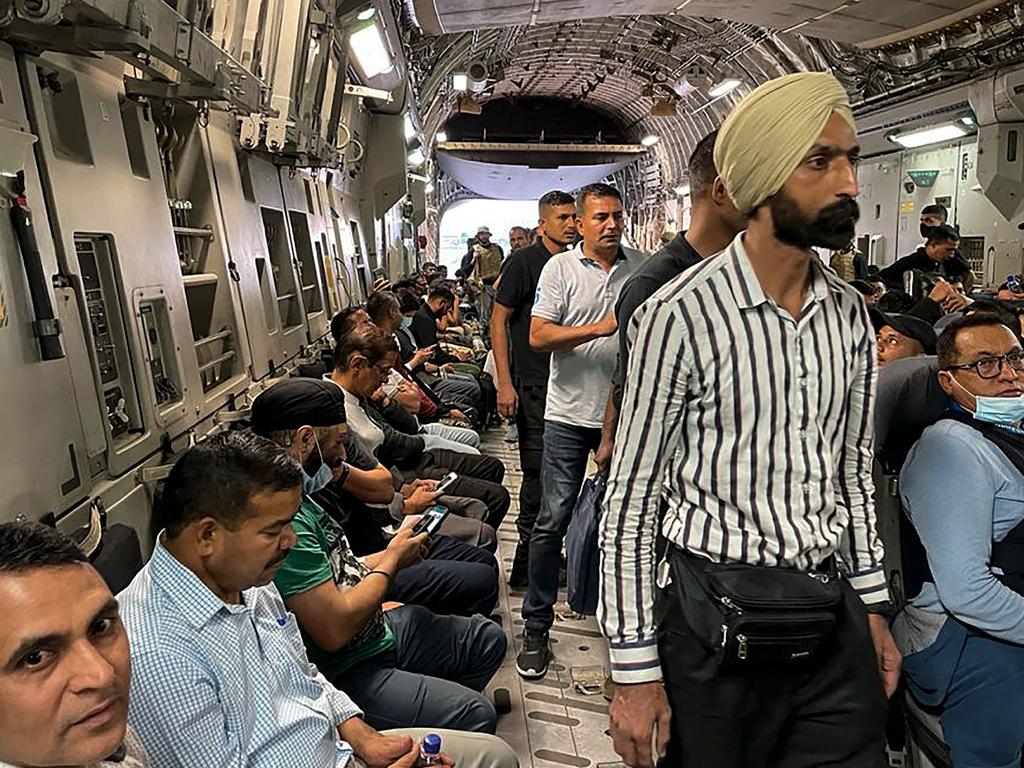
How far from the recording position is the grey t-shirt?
315 cm

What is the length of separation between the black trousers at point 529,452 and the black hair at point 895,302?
232 cm

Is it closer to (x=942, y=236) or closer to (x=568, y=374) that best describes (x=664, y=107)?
(x=942, y=236)

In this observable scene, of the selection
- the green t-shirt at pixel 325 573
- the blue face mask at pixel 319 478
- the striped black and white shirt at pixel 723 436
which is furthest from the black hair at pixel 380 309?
the striped black and white shirt at pixel 723 436

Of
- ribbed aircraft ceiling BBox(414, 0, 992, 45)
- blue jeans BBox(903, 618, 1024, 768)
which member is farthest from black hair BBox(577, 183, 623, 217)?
ribbed aircraft ceiling BBox(414, 0, 992, 45)

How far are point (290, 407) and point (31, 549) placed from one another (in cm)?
136

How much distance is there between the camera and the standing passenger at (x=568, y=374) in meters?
3.16

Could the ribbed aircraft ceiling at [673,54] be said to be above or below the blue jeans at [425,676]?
above

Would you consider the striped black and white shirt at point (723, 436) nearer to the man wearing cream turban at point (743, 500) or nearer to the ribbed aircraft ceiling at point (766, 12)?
the man wearing cream turban at point (743, 500)

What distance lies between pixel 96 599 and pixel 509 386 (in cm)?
287

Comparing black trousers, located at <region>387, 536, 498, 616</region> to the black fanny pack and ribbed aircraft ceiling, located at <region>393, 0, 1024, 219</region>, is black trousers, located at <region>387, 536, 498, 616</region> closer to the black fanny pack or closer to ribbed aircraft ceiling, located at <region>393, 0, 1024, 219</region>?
the black fanny pack

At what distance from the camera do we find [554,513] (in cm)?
323

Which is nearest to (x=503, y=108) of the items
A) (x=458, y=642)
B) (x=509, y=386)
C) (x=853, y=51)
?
(x=853, y=51)

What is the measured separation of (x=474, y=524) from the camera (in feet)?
11.7

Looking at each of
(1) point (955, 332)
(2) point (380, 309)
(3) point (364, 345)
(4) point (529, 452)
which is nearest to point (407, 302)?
(2) point (380, 309)
